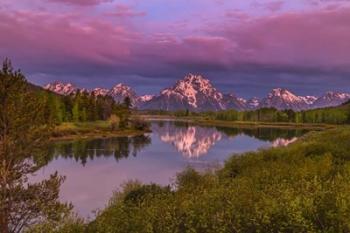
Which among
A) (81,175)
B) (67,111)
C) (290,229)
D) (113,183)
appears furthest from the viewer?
(67,111)

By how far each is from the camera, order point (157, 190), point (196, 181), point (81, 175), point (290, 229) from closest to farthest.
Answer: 1. point (290, 229)
2. point (157, 190)
3. point (196, 181)
4. point (81, 175)

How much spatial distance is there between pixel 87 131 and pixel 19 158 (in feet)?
453

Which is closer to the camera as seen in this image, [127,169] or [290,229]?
[290,229]

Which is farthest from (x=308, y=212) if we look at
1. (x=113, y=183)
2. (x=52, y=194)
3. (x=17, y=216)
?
(x=113, y=183)

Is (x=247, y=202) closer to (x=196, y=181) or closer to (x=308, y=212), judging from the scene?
(x=308, y=212)

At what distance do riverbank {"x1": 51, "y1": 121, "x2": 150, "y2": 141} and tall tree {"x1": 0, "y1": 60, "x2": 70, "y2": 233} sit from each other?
365ft

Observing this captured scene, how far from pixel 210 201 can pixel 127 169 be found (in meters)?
59.6

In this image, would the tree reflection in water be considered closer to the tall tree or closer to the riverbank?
the riverbank

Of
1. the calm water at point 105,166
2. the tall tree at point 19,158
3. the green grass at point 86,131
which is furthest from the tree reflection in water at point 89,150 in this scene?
the tall tree at point 19,158

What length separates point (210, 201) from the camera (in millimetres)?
25422

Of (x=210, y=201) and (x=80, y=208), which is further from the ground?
(x=210, y=201)

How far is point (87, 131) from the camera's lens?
168m

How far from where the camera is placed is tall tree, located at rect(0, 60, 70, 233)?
29812 mm

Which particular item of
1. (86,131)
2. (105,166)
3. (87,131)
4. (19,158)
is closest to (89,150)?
(105,166)
